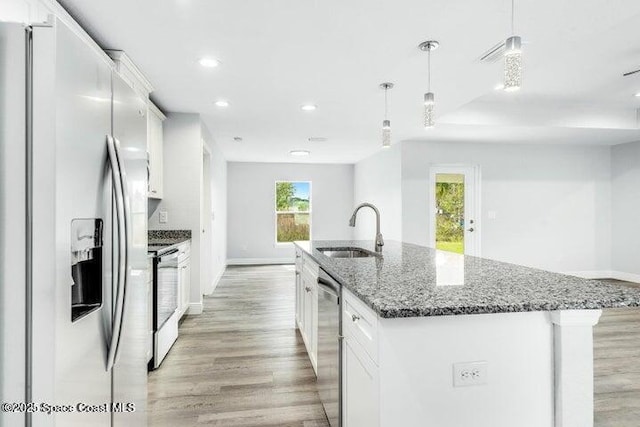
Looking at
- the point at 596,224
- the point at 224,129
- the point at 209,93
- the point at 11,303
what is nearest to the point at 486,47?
the point at 209,93

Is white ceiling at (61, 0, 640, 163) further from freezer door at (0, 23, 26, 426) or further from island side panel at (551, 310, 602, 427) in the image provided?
→ island side panel at (551, 310, 602, 427)

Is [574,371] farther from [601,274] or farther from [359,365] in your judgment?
[601,274]

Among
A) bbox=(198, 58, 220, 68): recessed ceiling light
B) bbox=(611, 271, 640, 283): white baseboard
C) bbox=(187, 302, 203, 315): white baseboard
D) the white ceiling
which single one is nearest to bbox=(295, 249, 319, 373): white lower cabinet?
bbox=(187, 302, 203, 315): white baseboard

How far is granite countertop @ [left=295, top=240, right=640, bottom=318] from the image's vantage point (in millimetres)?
1158

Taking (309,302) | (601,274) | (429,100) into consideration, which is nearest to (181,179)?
(309,302)

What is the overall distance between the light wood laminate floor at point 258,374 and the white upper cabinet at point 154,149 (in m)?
1.47

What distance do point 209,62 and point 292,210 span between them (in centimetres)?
587

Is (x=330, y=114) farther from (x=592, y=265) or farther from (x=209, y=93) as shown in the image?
(x=592, y=265)

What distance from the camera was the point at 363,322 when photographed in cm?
135

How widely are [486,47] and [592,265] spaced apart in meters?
5.69

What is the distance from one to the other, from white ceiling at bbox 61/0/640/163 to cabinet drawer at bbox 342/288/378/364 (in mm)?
1592

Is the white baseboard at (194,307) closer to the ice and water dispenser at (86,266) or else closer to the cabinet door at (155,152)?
the cabinet door at (155,152)

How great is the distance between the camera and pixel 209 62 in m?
2.69

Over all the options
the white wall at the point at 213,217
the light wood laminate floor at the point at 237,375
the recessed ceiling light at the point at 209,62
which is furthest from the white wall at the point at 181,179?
the recessed ceiling light at the point at 209,62
